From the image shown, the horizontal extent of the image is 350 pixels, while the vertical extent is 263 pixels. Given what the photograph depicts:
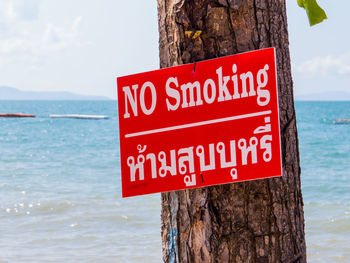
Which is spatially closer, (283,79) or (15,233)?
(283,79)

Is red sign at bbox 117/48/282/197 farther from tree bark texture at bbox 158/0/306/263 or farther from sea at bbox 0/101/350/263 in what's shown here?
sea at bbox 0/101/350/263

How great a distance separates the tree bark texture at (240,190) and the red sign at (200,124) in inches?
2.0

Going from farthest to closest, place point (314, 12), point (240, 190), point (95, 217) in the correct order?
point (95, 217)
point (314, 12)
point (240, 190)

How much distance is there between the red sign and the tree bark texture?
0.05 metres

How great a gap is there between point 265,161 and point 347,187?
1077 cm

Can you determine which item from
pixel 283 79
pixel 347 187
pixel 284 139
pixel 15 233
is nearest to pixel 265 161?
pixel 284 139

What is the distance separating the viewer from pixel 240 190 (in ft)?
3.94

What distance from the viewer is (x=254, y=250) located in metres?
1.21

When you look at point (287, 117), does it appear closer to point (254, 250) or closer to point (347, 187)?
point (254, 250)

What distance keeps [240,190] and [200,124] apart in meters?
0.19

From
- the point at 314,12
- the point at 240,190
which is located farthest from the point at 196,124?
the point at 314,12

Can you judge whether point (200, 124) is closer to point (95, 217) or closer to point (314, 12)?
point (314, 12)

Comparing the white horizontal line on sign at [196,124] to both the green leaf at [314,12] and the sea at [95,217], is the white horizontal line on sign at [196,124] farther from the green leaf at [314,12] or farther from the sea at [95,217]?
the sea at [95,217]

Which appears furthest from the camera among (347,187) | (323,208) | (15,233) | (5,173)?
(5,173)
